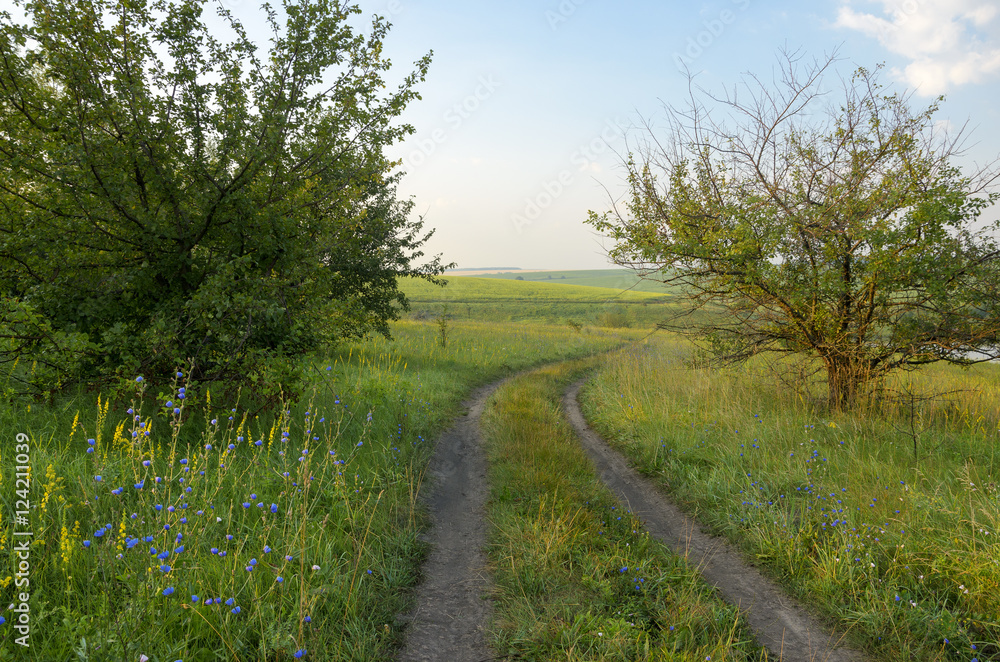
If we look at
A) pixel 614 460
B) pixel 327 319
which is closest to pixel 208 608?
pixel 327 319

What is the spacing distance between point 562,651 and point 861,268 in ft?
23.8

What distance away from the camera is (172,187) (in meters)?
5.75

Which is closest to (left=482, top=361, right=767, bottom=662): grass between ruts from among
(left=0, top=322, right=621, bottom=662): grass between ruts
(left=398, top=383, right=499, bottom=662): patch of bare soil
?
(left=398, top=383, right=499, bottom=662): patch of bare soil

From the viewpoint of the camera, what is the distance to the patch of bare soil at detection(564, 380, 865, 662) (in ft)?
11.7

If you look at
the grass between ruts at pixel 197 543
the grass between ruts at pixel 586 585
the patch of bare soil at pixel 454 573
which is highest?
the grass between ruts at pixel 197 543

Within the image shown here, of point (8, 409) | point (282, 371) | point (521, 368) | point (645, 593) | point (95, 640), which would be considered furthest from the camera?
point (521, 368)

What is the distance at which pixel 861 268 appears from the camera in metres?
7.34

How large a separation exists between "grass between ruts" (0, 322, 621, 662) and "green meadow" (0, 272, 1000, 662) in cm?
2

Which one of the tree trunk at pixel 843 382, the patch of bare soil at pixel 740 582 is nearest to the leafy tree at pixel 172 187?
the patch of bare soil at pixel 740 582

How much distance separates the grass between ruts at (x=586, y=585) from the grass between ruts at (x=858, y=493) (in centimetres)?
107

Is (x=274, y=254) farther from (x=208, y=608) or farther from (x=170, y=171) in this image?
(x=208, y=608)

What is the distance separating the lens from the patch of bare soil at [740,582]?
11.7 feet

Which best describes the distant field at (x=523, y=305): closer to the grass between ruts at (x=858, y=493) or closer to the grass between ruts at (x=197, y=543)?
the grass between ruts at (x=858, y=493)

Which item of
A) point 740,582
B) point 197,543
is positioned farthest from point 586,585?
point 197,543
